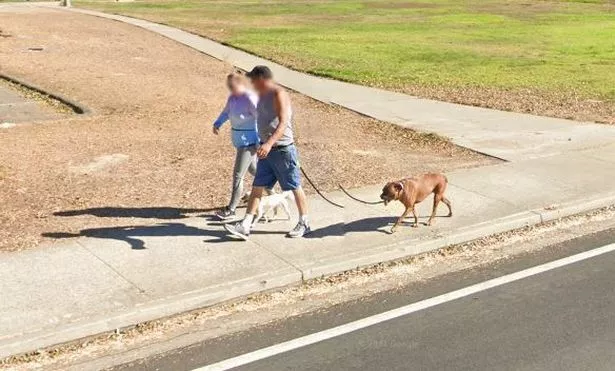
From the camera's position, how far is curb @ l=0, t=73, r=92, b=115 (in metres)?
15.2

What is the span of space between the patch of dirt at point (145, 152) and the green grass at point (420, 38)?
5.15 metres

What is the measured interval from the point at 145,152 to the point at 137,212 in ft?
10.5

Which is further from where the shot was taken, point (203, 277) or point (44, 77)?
point (44, 77)

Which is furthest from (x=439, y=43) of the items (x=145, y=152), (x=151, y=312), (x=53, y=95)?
(x=151, y=312)

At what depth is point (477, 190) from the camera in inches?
392

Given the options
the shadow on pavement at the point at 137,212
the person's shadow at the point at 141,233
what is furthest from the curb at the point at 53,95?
the person's shadow at the point at 141,233

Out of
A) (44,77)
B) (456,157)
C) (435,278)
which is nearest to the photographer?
(435,278)

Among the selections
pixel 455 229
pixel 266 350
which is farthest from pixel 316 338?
pixel 455 229

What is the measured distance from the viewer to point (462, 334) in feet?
19.9

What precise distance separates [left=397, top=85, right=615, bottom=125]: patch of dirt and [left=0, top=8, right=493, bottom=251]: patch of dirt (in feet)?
10.1

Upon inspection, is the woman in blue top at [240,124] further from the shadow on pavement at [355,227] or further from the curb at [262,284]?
the curb at [262,284]

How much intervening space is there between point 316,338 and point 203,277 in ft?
4.67

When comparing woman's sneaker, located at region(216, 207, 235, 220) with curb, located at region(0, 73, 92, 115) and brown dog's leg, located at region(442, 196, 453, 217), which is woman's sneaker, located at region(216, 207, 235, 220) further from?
curb, located at region(0, 73, 92, 115)

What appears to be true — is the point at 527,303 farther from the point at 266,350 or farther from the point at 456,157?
the point at 456,157
